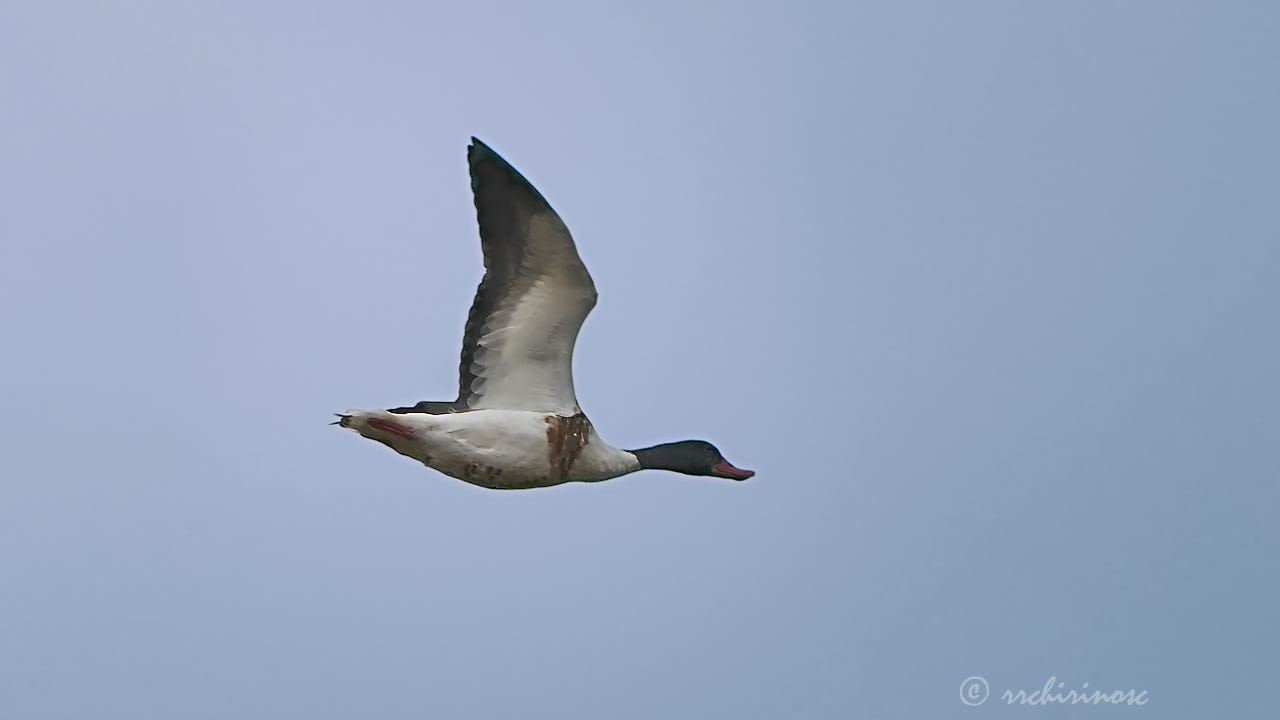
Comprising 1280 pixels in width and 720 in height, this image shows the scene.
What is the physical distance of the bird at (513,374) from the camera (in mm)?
11805

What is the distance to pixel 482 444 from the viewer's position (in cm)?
1209

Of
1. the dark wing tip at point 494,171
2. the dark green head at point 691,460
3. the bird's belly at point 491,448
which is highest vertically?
the dark wing tip at point 494,171

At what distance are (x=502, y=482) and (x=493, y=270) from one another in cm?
167

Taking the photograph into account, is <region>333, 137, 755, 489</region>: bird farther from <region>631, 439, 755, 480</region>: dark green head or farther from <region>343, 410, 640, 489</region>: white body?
<region>631, 439, 755, 480</region>: dark green head

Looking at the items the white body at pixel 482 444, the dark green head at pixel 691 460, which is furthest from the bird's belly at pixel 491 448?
the dark green head at pixel 691 460

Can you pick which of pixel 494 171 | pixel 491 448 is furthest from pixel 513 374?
pixel 494 171

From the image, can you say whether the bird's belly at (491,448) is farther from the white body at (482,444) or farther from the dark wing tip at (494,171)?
the dark wing tip at (494,171)

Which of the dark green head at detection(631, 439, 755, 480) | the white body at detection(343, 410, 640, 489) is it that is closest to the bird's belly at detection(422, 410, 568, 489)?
the white body at detection(343, 410, 640, 489)

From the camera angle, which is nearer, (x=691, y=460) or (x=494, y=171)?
(x=494, y=171)

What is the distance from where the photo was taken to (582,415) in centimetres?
1266

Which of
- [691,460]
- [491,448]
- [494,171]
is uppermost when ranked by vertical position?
[494,171]

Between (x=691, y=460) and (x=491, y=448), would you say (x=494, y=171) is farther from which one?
(x=691, y=460)

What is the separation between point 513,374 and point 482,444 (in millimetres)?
772

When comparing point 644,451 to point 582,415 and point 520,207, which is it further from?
point 520,207
